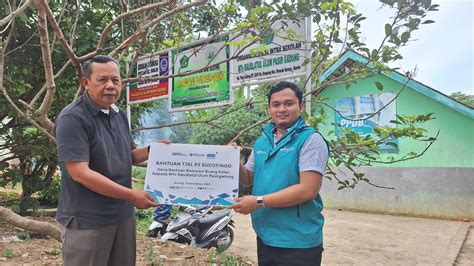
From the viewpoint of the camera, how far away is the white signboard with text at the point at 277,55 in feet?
11.0

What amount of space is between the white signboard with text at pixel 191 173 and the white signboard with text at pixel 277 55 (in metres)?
1.29

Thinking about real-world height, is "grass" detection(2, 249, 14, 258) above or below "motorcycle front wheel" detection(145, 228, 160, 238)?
above

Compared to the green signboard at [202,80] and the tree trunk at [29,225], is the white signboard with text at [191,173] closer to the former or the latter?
the tree trunk at [29,225]

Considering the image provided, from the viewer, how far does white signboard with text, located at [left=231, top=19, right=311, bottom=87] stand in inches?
132

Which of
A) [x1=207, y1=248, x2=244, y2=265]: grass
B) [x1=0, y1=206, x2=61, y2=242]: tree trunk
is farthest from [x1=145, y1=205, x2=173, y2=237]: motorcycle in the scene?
[x1=0, y1=206, x2=61, y2=242]: tree trunk

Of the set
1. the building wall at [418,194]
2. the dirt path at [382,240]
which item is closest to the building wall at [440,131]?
the building wall at [418,194]

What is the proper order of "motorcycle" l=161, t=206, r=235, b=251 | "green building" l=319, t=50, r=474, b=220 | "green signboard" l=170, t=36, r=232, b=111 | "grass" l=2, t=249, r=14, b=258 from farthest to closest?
"green building" l=319, t=50, r=474, b=220, "motorcycle" l=161, t=206, r=235, b=251, "green signboard" l=170, t=36, r=232, b=111, "grass" l=2, t=249, r=14, b=258

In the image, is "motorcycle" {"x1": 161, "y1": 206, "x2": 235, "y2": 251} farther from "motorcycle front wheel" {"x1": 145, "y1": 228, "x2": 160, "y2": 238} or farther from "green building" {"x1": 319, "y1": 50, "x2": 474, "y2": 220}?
"green building" {"x1": 319, "y1": 50, "x2": 474, "y2": 220}

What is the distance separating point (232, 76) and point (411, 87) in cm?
709

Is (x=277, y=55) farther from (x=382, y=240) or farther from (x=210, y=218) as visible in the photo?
(x=382, y=240)

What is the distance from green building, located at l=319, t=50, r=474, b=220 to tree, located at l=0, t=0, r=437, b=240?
492 centimetres

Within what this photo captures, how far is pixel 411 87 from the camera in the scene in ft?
31.9

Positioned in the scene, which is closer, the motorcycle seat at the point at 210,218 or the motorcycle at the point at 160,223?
the motorcycle seat at the point at 210,218

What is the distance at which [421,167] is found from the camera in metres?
8.90
